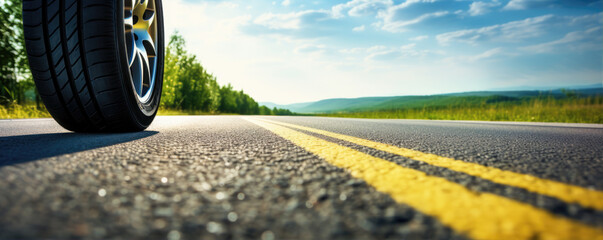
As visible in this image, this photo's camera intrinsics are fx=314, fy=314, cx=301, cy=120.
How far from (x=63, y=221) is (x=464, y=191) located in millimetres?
1065

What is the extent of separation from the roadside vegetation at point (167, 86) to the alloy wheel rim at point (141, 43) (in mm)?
5405

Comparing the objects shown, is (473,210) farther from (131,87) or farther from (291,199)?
(131,87)

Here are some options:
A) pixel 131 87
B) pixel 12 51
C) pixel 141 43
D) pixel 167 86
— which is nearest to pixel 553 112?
pixel 141 43

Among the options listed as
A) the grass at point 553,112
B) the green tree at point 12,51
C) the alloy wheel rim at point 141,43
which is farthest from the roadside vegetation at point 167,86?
the grass at point 553,112

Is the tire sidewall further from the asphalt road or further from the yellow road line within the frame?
the yellow road line

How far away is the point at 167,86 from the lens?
32.4m

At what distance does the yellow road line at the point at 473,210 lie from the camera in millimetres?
668

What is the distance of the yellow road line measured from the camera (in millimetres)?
668

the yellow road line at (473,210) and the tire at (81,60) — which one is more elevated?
the tire at (81,60)

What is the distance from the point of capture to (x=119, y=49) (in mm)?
2510

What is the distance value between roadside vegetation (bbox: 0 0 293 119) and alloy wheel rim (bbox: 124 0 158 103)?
213 inches

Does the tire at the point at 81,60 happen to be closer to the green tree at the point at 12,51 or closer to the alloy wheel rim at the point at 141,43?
the alloy wheel rim at the point at 141,43

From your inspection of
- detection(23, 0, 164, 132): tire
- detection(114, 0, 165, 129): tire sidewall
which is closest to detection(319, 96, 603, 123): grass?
detection(114, 0, 165, 129): tire sidewall

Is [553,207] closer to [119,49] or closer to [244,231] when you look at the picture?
[244,231]
